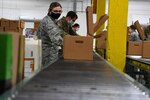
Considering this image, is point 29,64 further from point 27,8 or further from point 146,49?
point 27,8

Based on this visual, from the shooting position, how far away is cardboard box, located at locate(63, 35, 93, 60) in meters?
3.41

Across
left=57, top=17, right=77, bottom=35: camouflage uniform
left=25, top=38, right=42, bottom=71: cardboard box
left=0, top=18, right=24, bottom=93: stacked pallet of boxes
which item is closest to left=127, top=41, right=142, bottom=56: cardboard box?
left=57, top=17, right=77, bottom=35: camouflage uniform

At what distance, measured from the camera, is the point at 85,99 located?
1.24 metres

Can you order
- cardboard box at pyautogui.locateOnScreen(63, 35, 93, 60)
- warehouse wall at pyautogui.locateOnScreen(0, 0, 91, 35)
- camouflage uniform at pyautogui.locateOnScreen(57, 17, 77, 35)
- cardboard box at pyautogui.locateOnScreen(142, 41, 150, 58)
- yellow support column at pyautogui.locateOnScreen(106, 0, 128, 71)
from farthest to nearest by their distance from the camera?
warehouse wall at pyautogui.locateOnScreen(0, 0, 91, 35) < camouflage uniform at pyautogui.locateOnScreen(57, 17, 77, 35) < cardboard box at pyautogui.locateOnScreen(142, 41, 150, 58) < yellow support column at pyautogui.locateOnScreen(106, 0, 128, 71) < cardboard box at pyautogui.locateOnScreen(63, 35, 93, 60)

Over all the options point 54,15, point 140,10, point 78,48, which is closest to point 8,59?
point 78,48

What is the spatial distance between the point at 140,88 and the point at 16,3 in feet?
39.0

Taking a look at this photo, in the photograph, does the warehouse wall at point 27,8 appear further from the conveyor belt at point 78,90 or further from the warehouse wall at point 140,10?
the conveyor belt at point 78,90

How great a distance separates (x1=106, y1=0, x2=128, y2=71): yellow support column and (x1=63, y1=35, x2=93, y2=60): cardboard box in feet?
2.36

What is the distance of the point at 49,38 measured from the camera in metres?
3.87

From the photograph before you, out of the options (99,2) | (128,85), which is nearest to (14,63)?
(128,85)

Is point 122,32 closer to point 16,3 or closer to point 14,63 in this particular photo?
point 14,63

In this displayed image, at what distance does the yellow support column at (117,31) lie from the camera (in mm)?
3971

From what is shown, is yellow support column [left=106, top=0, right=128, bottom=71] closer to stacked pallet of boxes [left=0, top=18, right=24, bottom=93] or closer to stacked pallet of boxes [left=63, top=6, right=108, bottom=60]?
stacked pallet of boxes [left=63, top=6, right=108, bottom=60]

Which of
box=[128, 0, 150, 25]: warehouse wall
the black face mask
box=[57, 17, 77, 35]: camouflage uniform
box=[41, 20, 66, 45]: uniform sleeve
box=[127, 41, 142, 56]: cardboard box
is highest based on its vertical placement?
box=[128, 0, 150, 25]: warehouse wall
